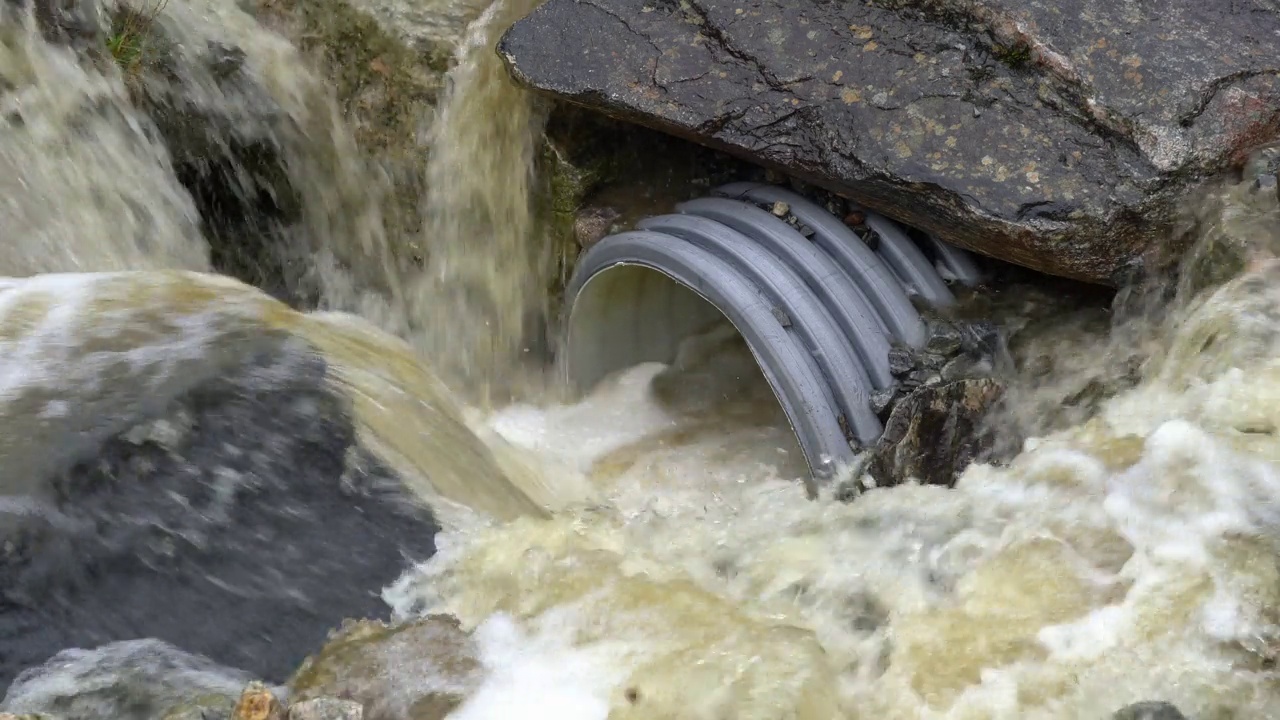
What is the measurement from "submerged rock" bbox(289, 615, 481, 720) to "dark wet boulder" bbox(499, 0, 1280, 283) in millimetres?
1949

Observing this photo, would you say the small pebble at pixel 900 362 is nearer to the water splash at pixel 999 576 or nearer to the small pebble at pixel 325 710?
the water splash at pixel 999 576

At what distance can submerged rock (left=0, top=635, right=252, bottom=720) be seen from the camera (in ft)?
6.80

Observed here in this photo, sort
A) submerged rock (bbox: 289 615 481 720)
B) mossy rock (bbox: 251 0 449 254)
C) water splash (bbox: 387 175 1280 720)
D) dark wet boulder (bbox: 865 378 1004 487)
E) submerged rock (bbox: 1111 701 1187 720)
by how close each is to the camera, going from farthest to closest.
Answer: mossy rock (bbox: 251 0 449 254)
dark wet boulder (bbox: 865 378 1004 487)
submerged rock (bbox: 289 615 481 720)
water splash (bbox: 387 175 1280 720)
submerged rock (bbox: 1111 701 1187 720)

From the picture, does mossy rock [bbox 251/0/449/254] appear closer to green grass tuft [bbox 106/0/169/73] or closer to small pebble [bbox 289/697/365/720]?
green grass tuft [bbox 106/0/169/73]

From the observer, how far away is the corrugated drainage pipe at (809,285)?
3402 millimetres

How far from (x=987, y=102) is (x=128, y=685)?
2.80m

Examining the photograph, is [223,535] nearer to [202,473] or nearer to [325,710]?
[202,473]

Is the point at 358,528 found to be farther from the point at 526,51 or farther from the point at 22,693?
the point at 526,51

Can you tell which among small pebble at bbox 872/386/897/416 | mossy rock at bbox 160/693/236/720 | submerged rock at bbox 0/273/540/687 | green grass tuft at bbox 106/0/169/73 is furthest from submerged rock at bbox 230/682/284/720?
green grass tuft at bbox 106/0/169/73

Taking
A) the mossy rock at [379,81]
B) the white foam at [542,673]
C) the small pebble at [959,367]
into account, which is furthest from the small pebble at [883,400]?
the mossy rock at [379,81]

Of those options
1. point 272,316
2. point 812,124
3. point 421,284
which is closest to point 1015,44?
point 812,124

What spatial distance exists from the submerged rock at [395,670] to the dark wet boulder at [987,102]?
1.95 meters

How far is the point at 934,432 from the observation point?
3.26 m

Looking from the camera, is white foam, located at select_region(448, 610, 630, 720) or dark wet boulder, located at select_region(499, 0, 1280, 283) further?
dark wet boulder, located at select_region(499, 0, 1280, 283)
